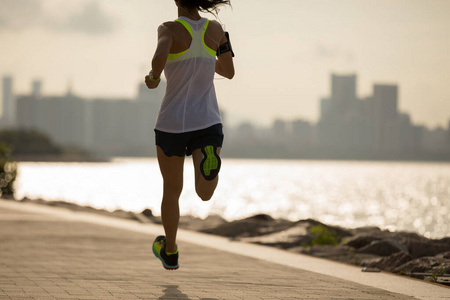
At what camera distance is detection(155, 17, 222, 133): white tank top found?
4711mm

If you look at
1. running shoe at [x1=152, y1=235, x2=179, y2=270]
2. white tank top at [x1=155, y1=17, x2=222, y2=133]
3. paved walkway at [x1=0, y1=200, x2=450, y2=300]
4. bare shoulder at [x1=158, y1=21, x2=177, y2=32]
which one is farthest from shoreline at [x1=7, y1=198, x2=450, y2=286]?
bare shoulder at [x1=158, y1=21, x2=177, y2=32]

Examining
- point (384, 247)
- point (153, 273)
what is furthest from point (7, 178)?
point (153, 273)

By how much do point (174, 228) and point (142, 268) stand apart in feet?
4.02

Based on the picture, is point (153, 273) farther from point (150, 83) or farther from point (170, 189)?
point (150, 83)

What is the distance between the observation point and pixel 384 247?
Answer: 8172 millimetres

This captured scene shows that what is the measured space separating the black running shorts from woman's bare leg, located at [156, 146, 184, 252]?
6 cm

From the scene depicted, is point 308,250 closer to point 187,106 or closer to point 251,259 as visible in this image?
point 251,259

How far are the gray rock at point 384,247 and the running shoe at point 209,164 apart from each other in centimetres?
399

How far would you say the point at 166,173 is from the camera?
4.84 metres

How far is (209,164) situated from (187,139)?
0.85 feet

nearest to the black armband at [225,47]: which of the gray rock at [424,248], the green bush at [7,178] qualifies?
the gray rock at [424,248]

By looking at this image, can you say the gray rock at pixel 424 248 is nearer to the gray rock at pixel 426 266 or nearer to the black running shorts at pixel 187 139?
the gray rock at pixel 426 266

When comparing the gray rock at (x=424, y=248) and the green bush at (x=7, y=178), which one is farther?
the green bush at (x=7, y=178)

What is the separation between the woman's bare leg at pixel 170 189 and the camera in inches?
189
